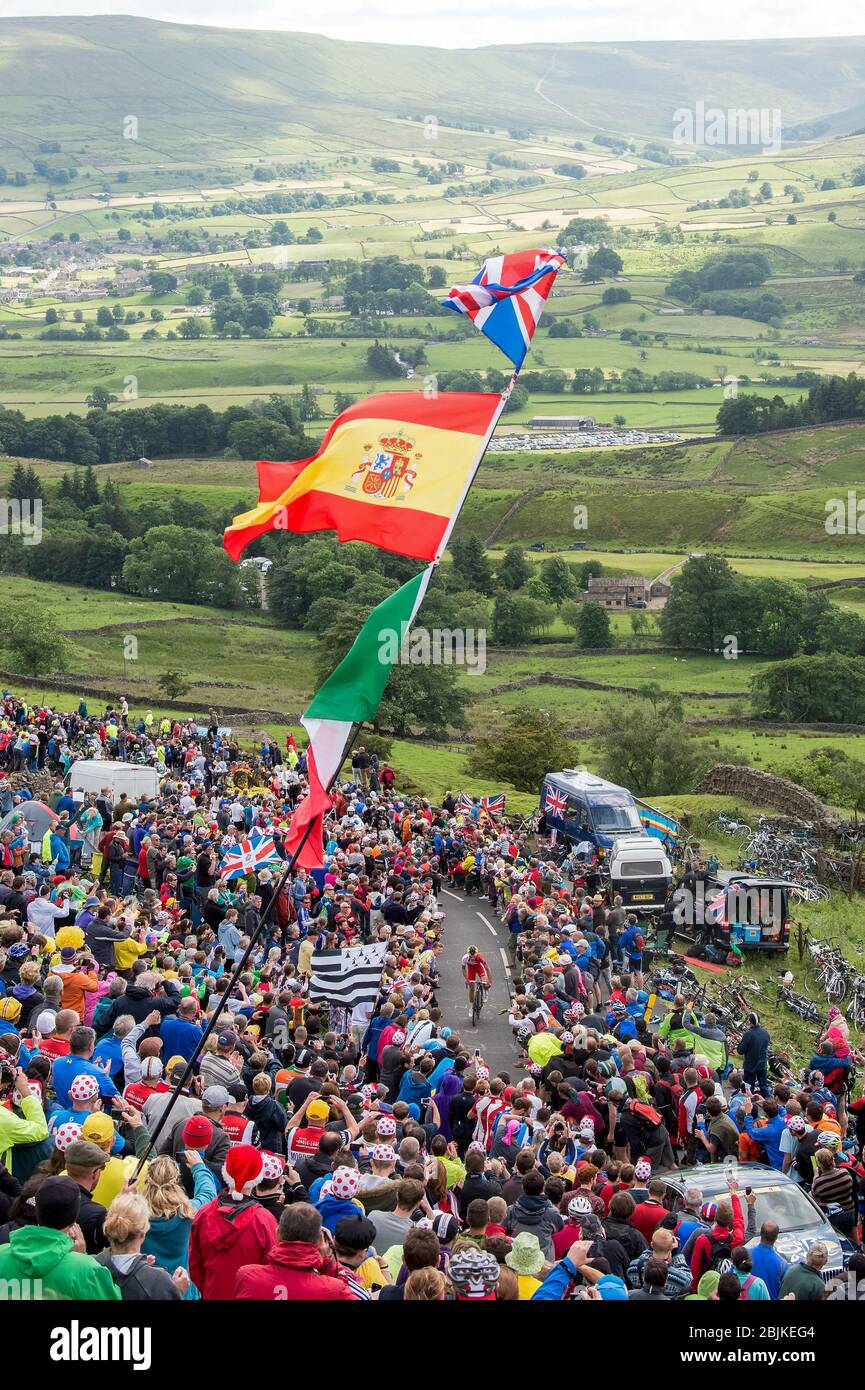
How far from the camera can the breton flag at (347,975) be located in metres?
18.9

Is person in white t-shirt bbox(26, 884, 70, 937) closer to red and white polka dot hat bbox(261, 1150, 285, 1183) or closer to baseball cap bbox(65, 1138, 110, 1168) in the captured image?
baseball cap bbox(65, 1138, 110, 1168)

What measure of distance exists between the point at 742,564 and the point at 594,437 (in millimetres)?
62406

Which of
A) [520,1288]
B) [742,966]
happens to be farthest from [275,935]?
[520,1288]

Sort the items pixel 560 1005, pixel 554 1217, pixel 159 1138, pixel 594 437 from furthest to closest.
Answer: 1. pixel 594 437
2. pixel 560 1005
3. pixel 159 1138
4. pixel 554 1217

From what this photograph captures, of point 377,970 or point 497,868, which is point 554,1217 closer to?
point 377,970

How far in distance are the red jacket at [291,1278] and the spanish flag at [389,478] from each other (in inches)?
316

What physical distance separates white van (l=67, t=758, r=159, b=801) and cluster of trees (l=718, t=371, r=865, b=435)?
158 m

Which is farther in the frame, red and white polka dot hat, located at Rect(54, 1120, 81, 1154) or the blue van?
the blue van

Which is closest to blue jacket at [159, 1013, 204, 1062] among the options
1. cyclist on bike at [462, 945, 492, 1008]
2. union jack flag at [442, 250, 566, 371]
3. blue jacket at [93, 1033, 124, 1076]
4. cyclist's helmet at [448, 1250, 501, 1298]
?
blue jacket at [93, 1033, 124, 1076]

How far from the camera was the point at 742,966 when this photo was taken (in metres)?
31.5

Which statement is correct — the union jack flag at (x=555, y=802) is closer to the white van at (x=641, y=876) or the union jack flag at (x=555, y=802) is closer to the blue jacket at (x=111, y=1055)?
the white van at (x=641, y=876)

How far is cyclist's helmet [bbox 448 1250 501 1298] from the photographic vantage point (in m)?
9.06

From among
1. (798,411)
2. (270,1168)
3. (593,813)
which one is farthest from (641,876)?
(798,411)

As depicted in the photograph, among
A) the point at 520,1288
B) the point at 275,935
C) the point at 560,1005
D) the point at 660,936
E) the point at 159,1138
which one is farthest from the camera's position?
the point at 660,936
